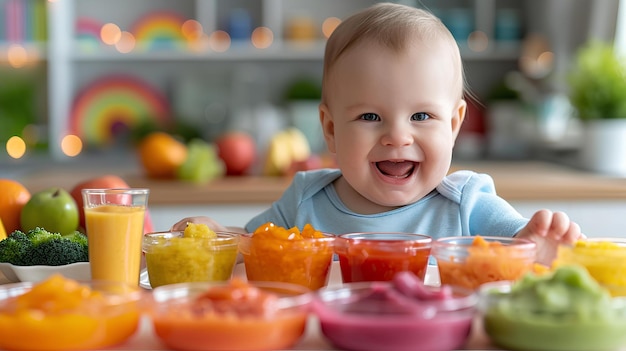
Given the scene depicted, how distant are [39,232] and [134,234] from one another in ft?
0.74

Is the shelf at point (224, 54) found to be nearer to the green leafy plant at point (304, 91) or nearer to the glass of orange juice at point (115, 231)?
the green leafy plant at point (304, 91)

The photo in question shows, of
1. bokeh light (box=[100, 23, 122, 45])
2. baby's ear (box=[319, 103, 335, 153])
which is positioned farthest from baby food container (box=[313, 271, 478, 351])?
bokeh light (box=[100, 23, 122, 45])

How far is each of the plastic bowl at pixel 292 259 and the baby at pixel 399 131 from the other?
0.25 metres

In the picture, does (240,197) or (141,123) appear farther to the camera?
(141,123)

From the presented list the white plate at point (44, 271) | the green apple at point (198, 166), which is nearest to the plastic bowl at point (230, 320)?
the white plate at point (44, 271)

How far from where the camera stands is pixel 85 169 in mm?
4023

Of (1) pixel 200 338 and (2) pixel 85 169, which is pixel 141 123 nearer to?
(2) pixel 85 169

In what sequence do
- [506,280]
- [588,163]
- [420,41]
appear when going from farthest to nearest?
[588,163] < [420,41] < [506,280]

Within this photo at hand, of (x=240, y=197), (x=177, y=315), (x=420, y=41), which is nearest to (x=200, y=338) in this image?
(x=177, y=315)

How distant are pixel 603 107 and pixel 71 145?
274 centimetres

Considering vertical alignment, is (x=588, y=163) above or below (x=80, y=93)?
below

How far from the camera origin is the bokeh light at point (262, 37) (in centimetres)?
443

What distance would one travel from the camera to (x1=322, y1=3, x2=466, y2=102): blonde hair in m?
1.43

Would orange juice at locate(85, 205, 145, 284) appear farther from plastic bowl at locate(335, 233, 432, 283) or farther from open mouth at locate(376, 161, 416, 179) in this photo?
open mouth at locate(376, 161, 416, 179)
